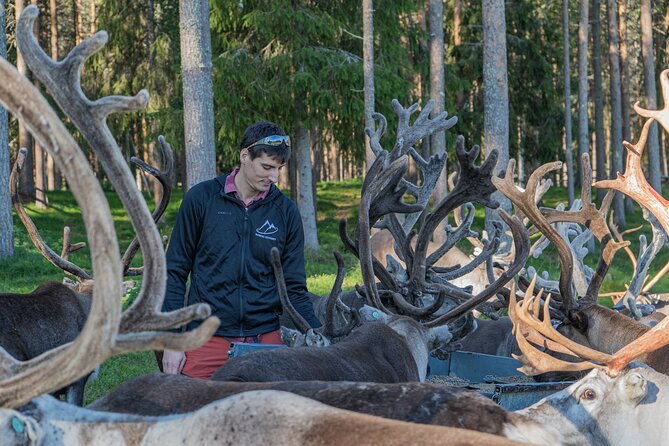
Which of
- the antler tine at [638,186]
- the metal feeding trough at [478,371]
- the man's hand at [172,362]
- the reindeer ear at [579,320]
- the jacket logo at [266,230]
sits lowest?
the metal feeding trough at [478,371]

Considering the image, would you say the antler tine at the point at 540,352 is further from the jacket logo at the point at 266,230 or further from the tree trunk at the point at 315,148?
the tree trunk at the point at 315,148

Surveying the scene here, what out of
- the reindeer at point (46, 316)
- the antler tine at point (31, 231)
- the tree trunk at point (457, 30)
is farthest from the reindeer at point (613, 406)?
the tree trunk at point (457, 30)

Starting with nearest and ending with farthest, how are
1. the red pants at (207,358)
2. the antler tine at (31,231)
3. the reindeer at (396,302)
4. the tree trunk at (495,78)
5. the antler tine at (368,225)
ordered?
the reindeer at (396,302) → the red pants at (207,358) → the antler tine at (368,225) → the antler tine at (31,231) → the tree trunk at (495,78)

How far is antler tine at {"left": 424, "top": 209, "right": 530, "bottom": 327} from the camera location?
6758 millimetres

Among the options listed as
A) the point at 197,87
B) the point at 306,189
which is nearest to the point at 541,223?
the point at 197,87

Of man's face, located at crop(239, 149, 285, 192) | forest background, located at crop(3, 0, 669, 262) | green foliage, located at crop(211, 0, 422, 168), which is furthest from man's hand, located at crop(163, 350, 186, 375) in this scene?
green foliage, located at crop(211, 0, 422, 168)

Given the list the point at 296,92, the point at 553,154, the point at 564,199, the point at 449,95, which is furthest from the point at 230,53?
the point at 564,199

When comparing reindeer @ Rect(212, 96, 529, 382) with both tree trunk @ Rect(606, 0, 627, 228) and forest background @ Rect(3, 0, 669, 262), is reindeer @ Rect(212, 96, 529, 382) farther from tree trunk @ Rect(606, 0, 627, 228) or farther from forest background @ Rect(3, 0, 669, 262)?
tree trunk @ Rect(606, 0, 627, 228)

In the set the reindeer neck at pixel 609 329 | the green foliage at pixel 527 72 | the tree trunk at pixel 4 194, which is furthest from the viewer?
the green foliage at pixel 527 72

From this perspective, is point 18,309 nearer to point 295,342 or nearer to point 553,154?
point 295,342

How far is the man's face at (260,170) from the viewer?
5.65 metres

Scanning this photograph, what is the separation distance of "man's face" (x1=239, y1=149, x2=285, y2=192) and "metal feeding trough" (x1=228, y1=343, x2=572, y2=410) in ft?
3.23

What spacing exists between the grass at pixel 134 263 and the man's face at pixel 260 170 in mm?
3374

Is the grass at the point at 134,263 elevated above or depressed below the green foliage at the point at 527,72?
below
